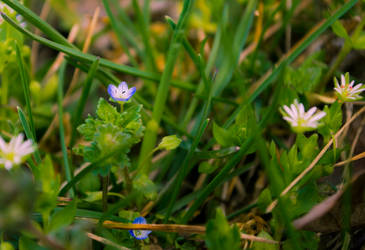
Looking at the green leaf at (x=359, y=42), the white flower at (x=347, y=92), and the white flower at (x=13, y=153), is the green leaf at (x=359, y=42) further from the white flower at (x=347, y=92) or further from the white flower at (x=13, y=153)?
the white flower at (x=13, y=153)

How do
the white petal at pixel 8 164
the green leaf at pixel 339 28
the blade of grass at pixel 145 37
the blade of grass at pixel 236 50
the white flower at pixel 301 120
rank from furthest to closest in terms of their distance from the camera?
the blade of grass at pixel 145 37 < the blade of grass at pixel 236 50 < the green leaf at pixel 339 28 < the white flower at pixel 301 120 < the white petal at pixel 8 164

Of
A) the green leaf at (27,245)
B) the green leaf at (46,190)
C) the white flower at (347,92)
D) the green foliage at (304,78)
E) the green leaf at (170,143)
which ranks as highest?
the green foliage at (304,78)

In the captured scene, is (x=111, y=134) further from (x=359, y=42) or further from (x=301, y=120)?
(x=359, y=42)

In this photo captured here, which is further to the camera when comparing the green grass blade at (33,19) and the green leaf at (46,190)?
the green grass blade at (33,19)

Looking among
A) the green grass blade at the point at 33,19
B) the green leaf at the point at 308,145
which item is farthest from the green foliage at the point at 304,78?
the green grass blade at the point at 33,19

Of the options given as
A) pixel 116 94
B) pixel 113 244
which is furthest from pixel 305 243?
pixel 116 94

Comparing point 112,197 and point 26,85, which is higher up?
point 26,85

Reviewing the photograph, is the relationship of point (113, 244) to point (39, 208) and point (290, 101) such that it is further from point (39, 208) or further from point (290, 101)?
point (290, 101)
